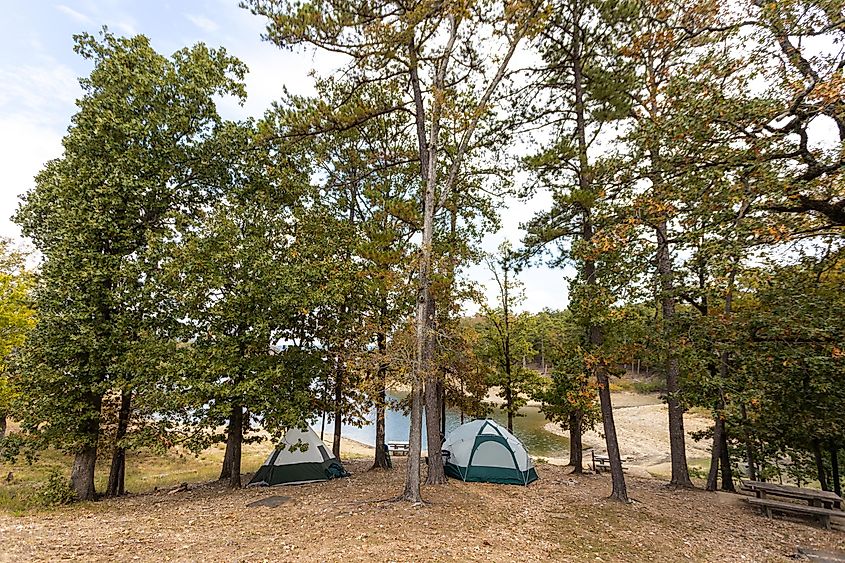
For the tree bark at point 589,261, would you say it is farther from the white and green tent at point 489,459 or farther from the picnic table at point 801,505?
the white and green tent at point 489,459

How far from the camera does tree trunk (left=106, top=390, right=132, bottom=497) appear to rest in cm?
1112

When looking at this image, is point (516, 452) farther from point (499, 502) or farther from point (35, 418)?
point (35, 418)

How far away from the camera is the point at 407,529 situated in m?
7.13

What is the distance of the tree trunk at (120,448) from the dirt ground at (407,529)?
1.27m

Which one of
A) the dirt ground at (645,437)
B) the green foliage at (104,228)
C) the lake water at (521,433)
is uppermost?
the green foliage at (104,228)

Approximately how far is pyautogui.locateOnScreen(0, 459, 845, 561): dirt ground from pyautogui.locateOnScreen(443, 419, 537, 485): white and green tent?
1605 mm

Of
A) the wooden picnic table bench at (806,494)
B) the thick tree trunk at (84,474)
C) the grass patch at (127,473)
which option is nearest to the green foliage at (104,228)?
the thick tree trunk at (84,474)

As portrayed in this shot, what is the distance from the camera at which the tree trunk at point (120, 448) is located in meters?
11.1

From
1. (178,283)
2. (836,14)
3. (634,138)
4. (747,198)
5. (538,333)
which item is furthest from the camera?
(538,333)

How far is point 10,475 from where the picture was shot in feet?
44.7

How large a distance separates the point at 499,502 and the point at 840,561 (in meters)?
5.79

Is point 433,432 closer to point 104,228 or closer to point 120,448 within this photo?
point 120,448

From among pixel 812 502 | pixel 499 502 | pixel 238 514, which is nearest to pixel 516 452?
pixel 499 502

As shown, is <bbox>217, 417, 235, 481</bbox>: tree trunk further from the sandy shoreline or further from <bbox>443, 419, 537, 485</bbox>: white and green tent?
the sandy shoreline
